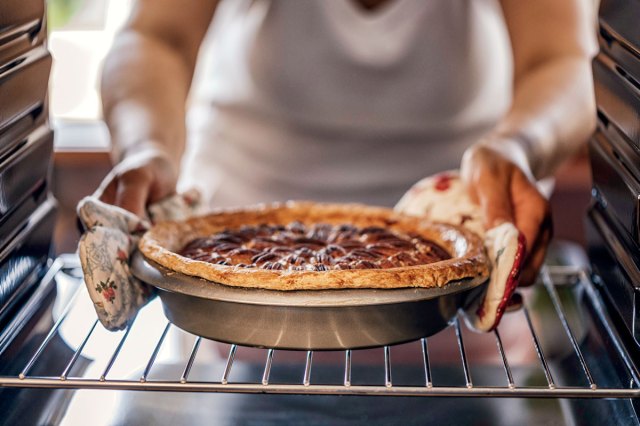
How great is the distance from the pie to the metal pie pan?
0.01m

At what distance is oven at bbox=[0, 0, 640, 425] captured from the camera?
994 millimetres

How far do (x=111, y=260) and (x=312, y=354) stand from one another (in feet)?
1.16

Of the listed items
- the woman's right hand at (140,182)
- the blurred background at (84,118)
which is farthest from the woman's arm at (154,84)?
the blurred background at (84,118)

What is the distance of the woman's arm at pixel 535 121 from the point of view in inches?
52.5

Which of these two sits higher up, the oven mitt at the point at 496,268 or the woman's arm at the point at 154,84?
the woman's arm at the point at 154,84

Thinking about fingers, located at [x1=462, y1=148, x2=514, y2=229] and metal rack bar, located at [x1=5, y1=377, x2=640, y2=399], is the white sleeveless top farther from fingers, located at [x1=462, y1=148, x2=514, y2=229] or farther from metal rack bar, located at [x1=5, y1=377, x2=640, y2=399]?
metal rack bar, located at [x1=5, y1=377, x2=640, y2=399]

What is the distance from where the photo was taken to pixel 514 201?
1.36 meters

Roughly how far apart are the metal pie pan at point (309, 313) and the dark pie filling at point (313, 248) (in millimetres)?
104

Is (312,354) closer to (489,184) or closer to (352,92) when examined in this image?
(489,184)

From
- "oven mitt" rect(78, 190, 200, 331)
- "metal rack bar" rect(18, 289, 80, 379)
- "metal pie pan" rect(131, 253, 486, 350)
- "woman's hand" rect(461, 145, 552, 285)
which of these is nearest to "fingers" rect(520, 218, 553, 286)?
"woman's hand" rect(461, 145, 552, 285)

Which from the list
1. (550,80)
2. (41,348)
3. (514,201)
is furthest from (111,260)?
(550,80)

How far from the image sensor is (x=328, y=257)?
120 cm

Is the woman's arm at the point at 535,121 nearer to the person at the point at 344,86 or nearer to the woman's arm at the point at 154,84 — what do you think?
the person at the point at 344,86

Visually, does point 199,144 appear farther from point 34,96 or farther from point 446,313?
point 446,313
